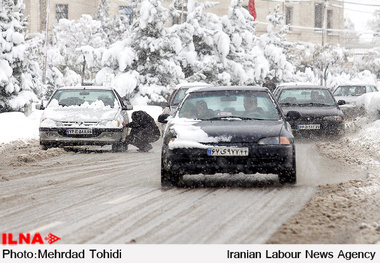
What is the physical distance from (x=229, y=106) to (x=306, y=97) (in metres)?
9.77

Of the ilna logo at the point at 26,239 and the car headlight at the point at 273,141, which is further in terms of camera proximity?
the car headlight at the point at 273,141

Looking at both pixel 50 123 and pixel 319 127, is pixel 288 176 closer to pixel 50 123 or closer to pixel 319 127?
pixel 50 123

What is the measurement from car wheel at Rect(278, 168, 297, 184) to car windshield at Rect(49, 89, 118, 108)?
801 centimetres

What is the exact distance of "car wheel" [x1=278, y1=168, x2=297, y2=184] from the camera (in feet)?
33.8

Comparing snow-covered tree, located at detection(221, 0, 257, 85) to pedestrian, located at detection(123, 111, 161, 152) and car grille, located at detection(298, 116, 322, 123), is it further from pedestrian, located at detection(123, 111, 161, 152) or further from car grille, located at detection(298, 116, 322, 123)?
pedestrian, located at detection(123, 111, 161, 152)

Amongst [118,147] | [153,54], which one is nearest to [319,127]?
[118,147]

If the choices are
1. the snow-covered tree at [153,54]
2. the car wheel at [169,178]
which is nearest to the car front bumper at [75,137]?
the car wheel at [169,178]

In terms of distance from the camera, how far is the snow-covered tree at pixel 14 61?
2692 cm

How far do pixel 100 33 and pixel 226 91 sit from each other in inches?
2089

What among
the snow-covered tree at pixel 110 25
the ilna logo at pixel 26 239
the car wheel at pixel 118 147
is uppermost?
the snow-covered tree at pixel 110 25

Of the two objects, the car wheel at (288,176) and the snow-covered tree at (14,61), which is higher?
the snow-covered tree at (14,61)

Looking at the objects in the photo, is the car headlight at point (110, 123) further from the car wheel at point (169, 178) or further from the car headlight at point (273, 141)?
the car headlight at point (273, 141)

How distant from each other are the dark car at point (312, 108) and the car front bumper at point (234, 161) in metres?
9.40
